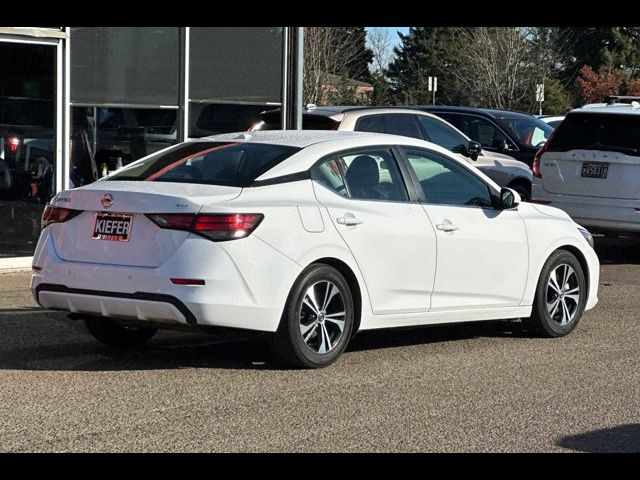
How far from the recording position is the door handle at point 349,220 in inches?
326

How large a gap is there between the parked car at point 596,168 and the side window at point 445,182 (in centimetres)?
578

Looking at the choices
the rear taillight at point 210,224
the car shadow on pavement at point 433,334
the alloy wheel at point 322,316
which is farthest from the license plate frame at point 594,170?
the rear taillight at point 210,224

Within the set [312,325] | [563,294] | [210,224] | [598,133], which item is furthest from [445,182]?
[598,133]

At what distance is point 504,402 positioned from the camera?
735cm

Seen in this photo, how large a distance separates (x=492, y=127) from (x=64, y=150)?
7.76 m

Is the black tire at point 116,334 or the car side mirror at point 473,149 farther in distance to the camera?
the car side mirror at point 473,149

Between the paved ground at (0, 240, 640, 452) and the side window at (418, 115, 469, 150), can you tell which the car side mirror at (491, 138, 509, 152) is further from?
the paved ground at (0, 240, 640, 452)

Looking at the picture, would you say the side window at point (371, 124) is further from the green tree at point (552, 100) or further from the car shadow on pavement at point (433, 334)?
the green tree at point (552, 100)

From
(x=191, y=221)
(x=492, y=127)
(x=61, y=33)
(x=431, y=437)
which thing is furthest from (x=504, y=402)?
(x=492, y=127)

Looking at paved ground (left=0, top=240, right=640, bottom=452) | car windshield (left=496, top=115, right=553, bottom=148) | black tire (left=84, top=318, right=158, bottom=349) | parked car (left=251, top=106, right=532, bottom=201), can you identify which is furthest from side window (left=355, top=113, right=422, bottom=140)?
black tire (left=84, top=318, right=158, bottom=349)

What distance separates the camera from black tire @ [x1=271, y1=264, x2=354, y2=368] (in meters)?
7.94

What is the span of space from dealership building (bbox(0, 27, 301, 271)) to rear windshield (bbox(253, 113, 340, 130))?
8.1 inches
